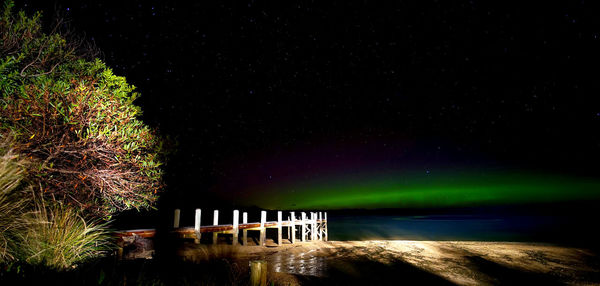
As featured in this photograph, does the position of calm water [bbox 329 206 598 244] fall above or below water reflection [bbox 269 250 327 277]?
below

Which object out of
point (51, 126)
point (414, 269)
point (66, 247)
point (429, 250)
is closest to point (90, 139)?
point (51, 126)

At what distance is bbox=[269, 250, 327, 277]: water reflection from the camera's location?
37.4 ft

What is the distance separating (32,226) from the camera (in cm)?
500

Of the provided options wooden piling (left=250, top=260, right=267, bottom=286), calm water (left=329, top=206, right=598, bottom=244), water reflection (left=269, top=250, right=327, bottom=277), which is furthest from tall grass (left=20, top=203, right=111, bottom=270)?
calm water (left=329, top=206, right=598, bottom=244)

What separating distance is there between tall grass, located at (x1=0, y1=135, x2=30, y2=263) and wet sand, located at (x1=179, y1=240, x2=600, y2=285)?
6.12 m

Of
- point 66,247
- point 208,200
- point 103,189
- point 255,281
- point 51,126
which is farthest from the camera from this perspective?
point 208,200

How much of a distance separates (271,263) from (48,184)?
9030 mm

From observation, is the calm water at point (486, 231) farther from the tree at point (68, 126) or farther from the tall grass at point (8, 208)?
the tall grass at point (8, 208)

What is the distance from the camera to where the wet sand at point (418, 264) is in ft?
34.8

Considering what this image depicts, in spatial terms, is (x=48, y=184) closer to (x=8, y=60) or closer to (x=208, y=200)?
(x=8, y=60)

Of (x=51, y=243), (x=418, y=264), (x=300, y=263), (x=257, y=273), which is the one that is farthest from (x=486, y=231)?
(x=51, y=243)

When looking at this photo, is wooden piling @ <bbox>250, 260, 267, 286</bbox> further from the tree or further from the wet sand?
the wet sand

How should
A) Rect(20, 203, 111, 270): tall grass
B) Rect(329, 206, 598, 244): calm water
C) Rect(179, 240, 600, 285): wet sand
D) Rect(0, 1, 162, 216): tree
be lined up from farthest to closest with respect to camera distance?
Rect(329, 206, 598, 244): calm water
Rect(179, 240, 600, 285): wet sand
Rect(0, 1, 162, 216): tree
Rect(20, 203, 111, 270): tall grass

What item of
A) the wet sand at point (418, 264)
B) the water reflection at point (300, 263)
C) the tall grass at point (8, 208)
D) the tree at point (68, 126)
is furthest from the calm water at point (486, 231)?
the tall grass at point (8, 208)
